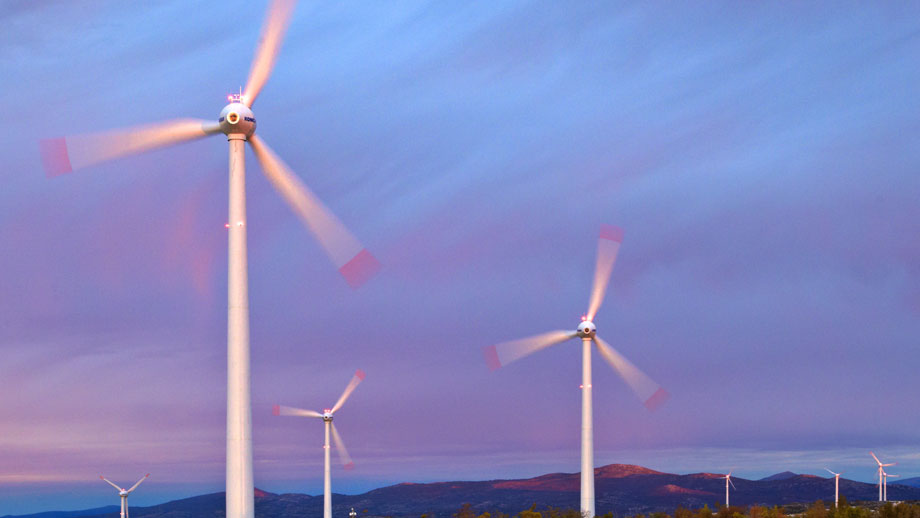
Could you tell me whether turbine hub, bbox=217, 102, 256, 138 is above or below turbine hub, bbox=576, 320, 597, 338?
above

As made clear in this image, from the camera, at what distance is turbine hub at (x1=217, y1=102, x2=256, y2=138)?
4547 cm

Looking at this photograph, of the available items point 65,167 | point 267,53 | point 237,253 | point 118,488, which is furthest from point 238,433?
point 118,488

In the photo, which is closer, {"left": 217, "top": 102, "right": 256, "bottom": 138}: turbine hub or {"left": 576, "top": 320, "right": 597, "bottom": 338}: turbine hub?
{"left": 217, "top": 102, "right": 256, "bottom": 138}: turbine hub

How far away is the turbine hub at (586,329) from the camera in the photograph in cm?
9131

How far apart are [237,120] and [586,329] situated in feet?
167

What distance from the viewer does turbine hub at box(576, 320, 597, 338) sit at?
300 feet

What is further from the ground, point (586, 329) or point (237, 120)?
point (237, 120)

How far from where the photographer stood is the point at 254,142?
4709 centimetres

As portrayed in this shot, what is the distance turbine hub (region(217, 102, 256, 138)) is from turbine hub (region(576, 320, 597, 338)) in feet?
164

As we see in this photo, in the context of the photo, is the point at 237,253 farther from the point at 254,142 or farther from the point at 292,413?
the point at 292,413

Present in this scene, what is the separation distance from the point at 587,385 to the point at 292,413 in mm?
49918

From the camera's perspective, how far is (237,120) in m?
45.5

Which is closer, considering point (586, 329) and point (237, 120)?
point (237, 120)

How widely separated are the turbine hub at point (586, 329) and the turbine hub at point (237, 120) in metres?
49.8
